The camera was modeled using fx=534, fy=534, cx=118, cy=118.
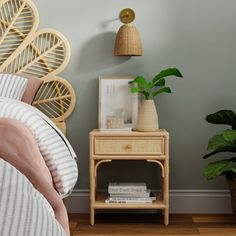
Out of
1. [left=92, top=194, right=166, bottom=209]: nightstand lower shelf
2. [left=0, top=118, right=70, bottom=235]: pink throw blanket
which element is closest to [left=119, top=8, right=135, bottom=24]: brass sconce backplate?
[left=92, top=194, right=166, bottom=209]: nightstand lower shelf

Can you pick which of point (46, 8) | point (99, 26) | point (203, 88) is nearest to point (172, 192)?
point (203, 88)

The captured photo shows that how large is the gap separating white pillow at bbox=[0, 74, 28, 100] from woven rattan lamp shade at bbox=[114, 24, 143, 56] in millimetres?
670

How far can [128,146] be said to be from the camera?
340 centimetres

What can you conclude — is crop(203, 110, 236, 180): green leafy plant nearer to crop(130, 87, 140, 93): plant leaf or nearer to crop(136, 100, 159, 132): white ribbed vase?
crop(136, 100, 159, 132): white ribbed vase

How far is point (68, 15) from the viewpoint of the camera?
3754 mm

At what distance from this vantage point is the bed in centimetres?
165

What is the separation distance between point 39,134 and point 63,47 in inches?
50.7

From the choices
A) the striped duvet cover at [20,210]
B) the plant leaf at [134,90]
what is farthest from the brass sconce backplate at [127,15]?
the striped duvet cover at [20,210]

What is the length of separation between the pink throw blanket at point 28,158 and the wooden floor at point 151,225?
0.98m

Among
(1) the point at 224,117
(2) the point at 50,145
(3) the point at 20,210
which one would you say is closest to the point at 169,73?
(1) the point at 224,117

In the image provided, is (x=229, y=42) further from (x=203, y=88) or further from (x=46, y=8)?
(x=46, y=8)

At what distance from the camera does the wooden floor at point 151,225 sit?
3.24 meters

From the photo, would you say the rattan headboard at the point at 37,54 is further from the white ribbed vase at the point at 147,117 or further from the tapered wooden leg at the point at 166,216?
the tapered wooden leg at the point at 166,216

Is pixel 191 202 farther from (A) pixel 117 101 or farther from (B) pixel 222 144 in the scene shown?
(A) pixel 117 101
